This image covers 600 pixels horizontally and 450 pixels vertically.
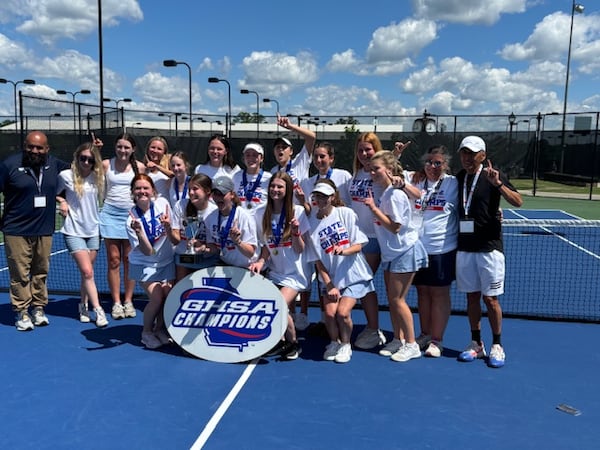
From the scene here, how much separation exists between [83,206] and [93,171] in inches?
15.3

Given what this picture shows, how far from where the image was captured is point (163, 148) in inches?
227

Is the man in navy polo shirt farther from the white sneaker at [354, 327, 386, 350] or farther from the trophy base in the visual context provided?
the white sneaker at [354, 327, 386, 350]

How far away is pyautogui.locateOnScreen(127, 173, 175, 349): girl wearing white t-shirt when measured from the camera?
4746 mm

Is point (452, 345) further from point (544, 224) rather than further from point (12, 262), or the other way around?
point (12, 262)

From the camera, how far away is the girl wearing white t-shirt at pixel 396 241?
4.29 m

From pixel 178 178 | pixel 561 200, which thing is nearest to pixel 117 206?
pixel 178 178

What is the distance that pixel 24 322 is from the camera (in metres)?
5.25

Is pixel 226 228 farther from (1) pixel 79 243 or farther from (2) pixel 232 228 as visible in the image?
(1) pixel 79 243

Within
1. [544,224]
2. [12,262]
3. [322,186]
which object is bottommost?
[12,262]

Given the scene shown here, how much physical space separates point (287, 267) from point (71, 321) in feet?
8.62

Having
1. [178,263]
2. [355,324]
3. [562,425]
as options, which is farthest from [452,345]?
[178,263]

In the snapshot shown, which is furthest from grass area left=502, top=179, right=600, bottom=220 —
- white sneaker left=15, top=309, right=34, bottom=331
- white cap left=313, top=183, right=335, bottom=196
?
white sneaker left=15, top=309, right=34, bottom=331

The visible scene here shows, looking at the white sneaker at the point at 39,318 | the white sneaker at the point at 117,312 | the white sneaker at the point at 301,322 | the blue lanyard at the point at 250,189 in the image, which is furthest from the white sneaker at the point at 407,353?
the white sneaker at the point at 39,318

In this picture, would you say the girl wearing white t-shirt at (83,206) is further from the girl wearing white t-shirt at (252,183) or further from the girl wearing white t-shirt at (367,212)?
the girl wearing white t-shirt at (367,212)
